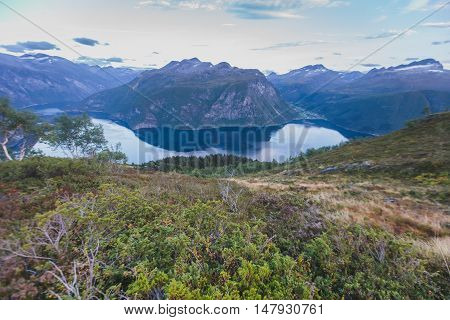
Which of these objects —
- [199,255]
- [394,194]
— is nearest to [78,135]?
[394,194]

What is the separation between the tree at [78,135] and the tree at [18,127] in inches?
526

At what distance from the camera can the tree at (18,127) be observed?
4056 cm

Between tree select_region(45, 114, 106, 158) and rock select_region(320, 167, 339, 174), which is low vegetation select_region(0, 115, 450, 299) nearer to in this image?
rock select_region(320, 167, 339, 174)

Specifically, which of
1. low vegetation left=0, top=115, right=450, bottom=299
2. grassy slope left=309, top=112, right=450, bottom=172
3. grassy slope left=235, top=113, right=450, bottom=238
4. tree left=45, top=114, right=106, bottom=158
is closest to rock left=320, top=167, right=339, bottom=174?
grassy slope left=235, top=113, right=450, bottom=238

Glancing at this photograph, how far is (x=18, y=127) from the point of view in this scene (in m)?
43.3

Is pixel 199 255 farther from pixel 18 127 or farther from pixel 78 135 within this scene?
pixel 78 135

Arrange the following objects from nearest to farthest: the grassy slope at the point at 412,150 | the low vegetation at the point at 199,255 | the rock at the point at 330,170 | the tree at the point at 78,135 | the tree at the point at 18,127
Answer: the low vegetation at the point at 199,255 → the grassy slope at the point at 412,150 → the tree at the point at 18,127 → the rock at the point at 330,170 → the tree at the point at 78,135

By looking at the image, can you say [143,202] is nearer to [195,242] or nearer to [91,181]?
[195,242]

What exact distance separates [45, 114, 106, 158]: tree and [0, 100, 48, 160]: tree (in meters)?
13.4

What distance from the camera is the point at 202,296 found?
548 cm

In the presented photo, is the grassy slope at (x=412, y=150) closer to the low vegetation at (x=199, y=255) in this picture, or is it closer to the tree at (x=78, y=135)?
the low vegetation at (x=199, y=255)

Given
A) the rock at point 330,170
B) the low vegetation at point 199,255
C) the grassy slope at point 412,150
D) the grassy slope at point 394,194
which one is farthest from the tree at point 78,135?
the low vegetation at point 199,255

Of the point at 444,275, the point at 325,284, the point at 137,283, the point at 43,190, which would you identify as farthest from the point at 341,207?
the point at 43,190
